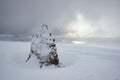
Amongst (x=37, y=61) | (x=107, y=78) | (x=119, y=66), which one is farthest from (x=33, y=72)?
(x=119, y=66)

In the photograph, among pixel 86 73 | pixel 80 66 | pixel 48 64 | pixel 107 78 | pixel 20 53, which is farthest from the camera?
pixel 20 53

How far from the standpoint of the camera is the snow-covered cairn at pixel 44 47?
1324 cm

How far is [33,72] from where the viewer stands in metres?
10.5

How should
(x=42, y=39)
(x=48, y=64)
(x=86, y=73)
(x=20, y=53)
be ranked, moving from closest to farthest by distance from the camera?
(x=86, y=73) → (x=48, y=64) → (x=42, y=39) → (x=20, y=53)

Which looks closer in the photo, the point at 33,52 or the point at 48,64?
the point at 48,64

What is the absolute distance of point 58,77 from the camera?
991 cm

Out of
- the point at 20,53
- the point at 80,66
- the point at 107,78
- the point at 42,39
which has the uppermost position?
the point at 42,39

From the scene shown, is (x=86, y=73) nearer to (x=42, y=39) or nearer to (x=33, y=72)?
(x=33, y=72)

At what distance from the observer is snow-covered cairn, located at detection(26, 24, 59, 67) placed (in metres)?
13.2

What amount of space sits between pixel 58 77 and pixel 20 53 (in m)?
8.05

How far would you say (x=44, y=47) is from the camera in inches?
533

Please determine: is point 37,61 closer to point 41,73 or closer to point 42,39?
point 42,39

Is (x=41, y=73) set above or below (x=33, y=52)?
below

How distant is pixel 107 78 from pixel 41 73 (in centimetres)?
539
